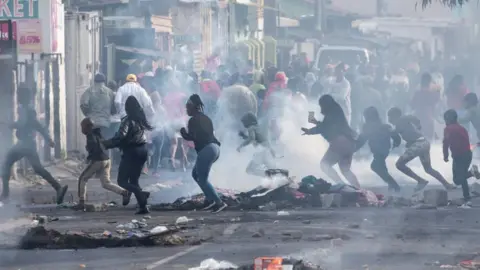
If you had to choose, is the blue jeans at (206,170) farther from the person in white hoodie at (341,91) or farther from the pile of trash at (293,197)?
the person in white hoodie at (341,91)

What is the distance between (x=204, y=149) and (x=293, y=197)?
4.40 feet

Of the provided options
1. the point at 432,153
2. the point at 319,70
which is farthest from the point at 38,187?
the point at 319,70

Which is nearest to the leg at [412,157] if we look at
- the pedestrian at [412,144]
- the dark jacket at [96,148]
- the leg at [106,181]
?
the pedestrian at [412,144]

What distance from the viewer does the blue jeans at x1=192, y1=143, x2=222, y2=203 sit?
15766mm

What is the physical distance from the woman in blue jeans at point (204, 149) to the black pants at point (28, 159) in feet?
6.94

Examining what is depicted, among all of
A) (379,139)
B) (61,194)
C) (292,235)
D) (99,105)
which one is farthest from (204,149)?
(99,105)

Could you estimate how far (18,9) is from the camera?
805 inches

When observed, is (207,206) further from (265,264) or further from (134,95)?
(265,264)

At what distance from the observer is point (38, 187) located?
753 inches

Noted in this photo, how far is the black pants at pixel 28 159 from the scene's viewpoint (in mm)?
16922

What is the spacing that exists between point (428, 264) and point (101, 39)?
1464cm

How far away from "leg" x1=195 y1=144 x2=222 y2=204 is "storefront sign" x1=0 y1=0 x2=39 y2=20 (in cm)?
572

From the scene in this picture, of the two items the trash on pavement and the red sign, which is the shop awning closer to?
the red sign

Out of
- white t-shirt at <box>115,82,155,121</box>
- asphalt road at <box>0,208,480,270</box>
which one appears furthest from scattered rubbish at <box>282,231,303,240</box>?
white t-shirt at <box>115,82,155,121</box>
